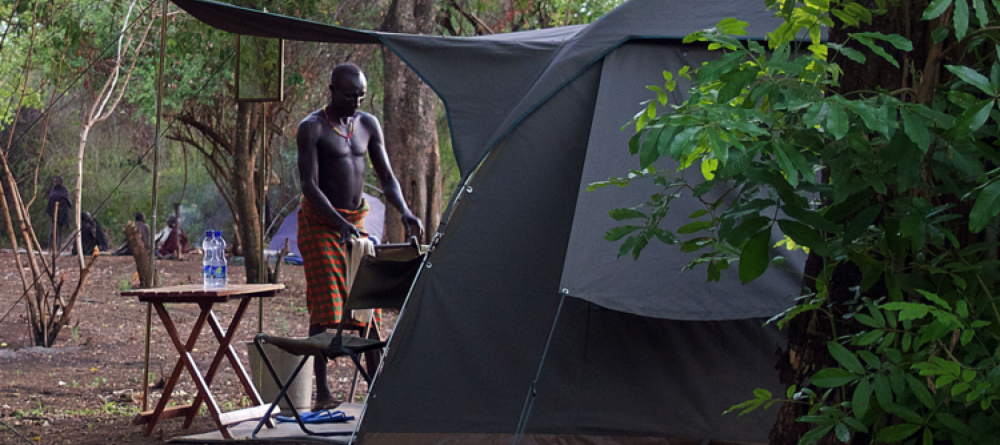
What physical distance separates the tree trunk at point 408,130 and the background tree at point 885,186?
701cm

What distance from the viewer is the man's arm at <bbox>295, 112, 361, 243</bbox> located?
4656 mm

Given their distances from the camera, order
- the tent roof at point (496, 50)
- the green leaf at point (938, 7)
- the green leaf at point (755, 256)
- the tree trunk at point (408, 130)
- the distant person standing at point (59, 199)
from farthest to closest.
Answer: the distant person standing at point (59, 199) < the tree trunk at point (408, 130) < the tent roof at point (496, 50) < the green leaf at point (755, 256) < the green leaf at point (938, 7)

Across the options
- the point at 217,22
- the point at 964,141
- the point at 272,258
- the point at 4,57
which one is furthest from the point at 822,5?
the point at 272,258

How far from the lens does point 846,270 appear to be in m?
2.26

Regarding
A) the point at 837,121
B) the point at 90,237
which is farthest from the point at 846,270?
the point at 90,237

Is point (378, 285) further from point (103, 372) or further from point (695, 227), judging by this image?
point (103, 372)

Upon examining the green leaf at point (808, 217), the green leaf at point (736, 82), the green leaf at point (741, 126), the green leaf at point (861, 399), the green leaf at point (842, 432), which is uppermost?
the green leaf at point (736, 82)

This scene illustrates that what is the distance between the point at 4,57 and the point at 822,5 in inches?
543

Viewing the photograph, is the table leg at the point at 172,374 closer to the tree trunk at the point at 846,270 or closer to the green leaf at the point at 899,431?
the tree trunk at the point at 846,270

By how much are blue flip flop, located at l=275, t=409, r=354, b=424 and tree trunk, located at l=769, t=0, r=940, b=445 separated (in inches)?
112

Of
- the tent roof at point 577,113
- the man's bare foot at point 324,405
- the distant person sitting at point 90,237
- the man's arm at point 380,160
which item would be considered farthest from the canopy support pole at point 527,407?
the distant person sitting at point 90,237

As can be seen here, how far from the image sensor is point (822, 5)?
1.86 m

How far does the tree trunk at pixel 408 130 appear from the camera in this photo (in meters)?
8.98

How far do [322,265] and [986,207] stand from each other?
141 inches
